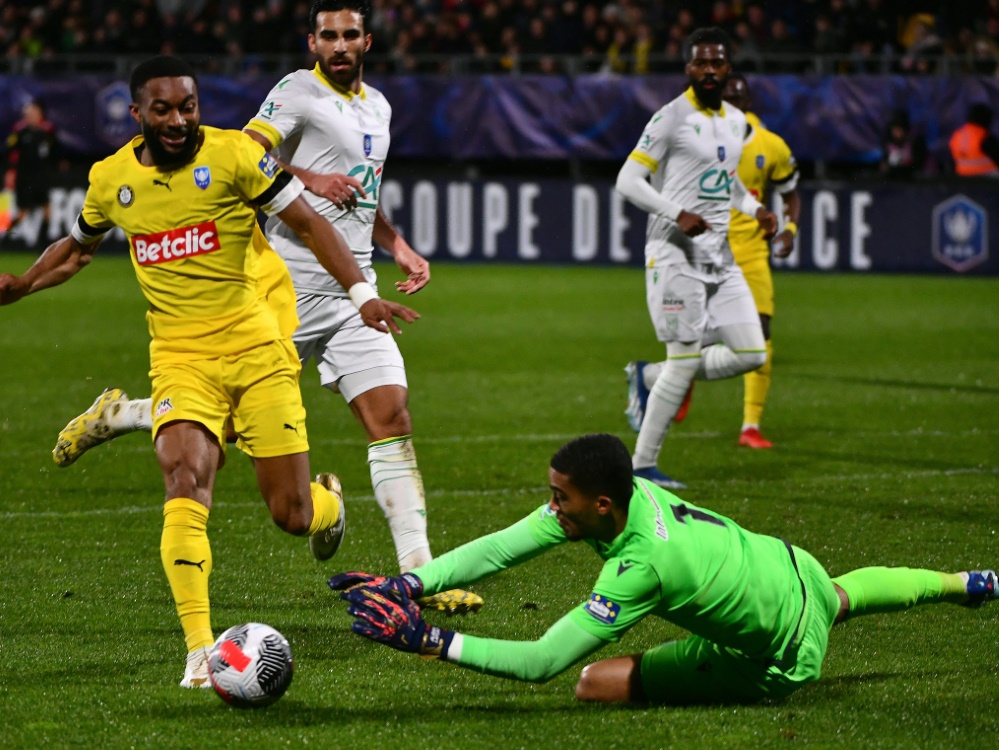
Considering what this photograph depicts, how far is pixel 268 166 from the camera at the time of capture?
204 inches

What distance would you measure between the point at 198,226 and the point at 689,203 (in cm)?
425

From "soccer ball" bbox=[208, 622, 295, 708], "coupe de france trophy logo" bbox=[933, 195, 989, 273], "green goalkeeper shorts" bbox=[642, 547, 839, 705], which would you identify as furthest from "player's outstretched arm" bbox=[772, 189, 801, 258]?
"coupe de france trophy logo" bbox=[933, 195, 989, 273]

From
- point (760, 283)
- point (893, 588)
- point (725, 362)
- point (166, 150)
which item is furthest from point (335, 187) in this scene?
point (760, 283)

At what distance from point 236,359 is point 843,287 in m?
15.9

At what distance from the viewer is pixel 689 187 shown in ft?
29.0

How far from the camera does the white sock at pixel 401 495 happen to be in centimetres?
603

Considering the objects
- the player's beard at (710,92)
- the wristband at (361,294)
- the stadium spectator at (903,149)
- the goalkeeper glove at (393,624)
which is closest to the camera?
the goalkeeper glove at (393,624)

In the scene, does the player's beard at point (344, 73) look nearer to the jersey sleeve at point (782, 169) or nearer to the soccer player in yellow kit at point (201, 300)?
the soccer player in yellow kit at point (201, 300)

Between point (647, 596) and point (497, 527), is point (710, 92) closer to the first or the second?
point (497, 527)

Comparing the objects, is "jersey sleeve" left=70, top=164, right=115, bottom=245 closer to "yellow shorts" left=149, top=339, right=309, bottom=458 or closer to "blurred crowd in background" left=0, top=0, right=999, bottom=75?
"yellow shorts" left=149, top=339, right=309, bottom=458

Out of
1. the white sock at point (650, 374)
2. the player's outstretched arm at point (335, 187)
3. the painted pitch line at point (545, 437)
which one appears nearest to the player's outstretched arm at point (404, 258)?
the player's outstretched arm at point (335, 187)

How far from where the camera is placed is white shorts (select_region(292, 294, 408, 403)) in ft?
20.4

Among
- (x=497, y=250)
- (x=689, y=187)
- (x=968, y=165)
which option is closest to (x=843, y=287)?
(x=968, y=165)

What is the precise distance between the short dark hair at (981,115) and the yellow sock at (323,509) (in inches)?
648
